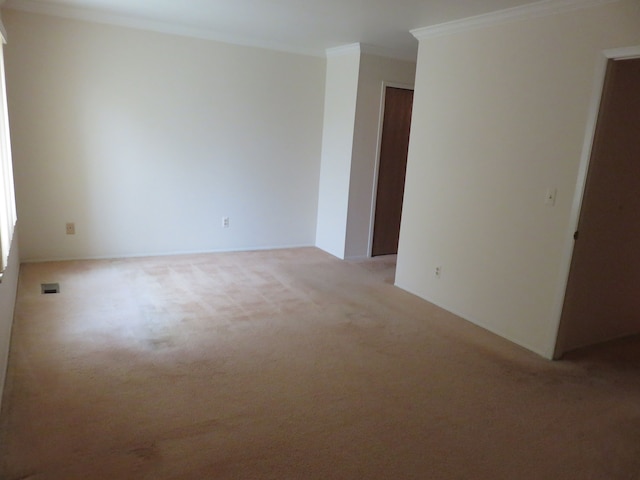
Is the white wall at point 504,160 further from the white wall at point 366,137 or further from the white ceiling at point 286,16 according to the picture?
the white wall at point 366,137

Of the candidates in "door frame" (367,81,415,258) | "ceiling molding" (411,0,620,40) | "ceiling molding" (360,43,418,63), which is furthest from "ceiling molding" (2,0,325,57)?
"ceiling molding" (411,0,620,40)

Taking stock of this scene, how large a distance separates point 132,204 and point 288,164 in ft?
5.89

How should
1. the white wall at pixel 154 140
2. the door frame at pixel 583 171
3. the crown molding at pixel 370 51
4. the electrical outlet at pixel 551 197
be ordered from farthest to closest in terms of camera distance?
1. the crown molding at pixel 370 51
2. the white wall at pixel 154 140
3. the electrical outlet at pixel 551 197
4. the door frame at pixel 583 171

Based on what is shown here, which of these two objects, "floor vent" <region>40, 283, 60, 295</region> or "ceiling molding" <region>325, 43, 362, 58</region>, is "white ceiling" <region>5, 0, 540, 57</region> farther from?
"floor vent" <region>40, 283, 60, 295</region>

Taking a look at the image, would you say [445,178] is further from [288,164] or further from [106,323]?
[106,323]

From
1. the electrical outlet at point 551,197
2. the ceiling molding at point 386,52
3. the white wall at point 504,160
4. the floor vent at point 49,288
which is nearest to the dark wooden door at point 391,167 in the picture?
the ceiling molding at point 386,52

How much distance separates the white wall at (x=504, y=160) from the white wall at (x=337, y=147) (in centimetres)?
108

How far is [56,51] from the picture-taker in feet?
13.7

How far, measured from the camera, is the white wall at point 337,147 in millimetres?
5055

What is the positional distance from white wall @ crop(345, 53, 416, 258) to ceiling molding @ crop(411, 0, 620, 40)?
0.96 meters

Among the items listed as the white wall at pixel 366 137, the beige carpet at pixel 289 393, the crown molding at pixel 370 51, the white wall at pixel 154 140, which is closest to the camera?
the beige carpet at pixel 289 393

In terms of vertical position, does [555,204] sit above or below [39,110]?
below

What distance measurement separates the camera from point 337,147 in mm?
5332

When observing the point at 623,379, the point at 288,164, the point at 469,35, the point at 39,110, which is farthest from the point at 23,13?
the point at 623,379
